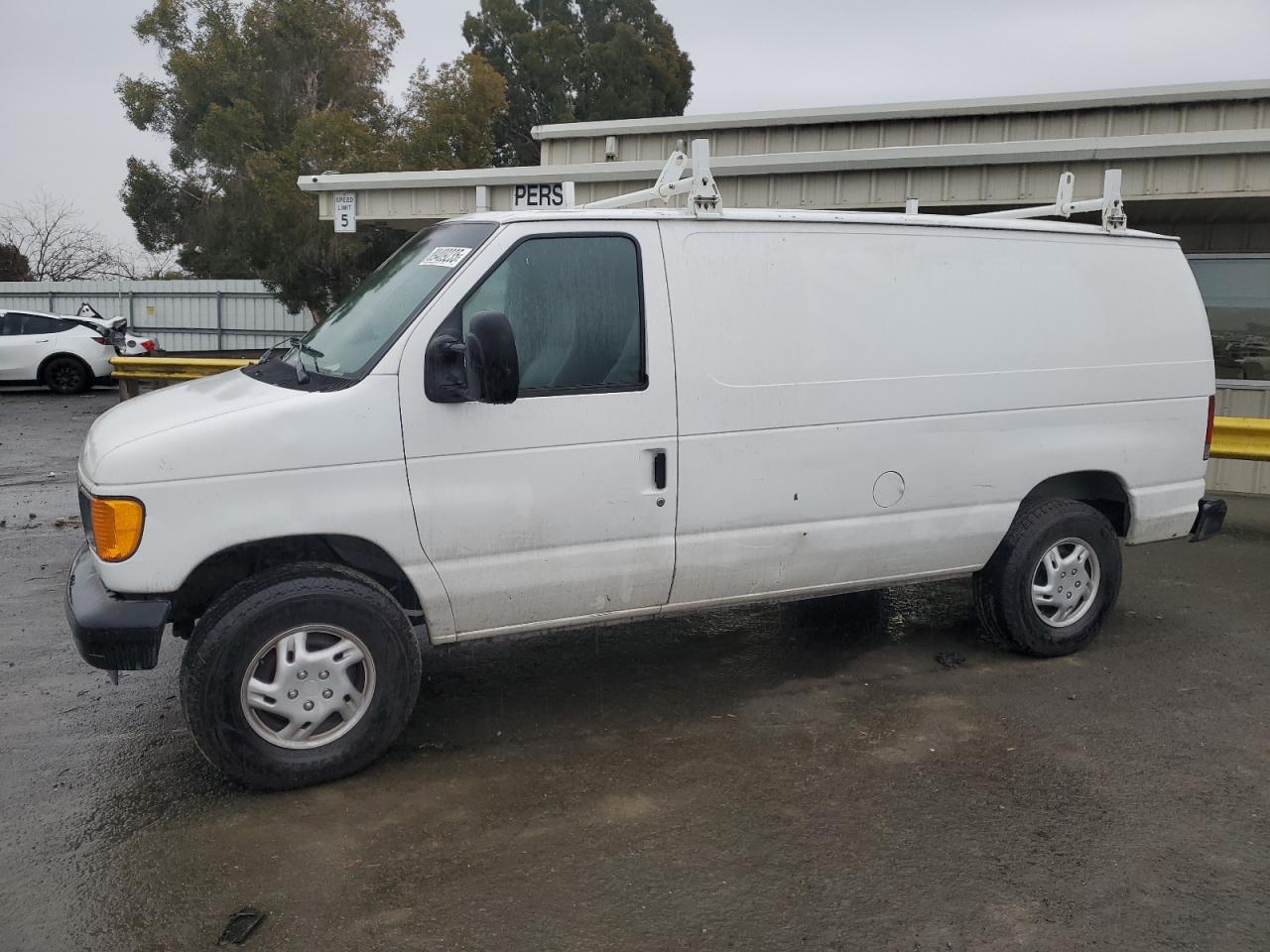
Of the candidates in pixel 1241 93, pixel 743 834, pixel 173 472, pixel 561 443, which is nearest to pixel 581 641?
pixel 561 443

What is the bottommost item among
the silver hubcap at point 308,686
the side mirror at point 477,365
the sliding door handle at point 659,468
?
the silver hubcap at point 308,686

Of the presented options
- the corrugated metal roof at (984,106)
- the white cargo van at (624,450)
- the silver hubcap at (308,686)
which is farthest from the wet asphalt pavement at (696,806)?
the corrugated metal roof at (984,106)

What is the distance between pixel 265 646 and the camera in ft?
12.9

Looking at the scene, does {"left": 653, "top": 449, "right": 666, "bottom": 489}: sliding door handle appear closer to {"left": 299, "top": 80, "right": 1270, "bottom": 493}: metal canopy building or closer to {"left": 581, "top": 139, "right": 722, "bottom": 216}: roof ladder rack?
{"left": 581, "top": 139, "right": 722, "bottom": 216}: roof ladder rack

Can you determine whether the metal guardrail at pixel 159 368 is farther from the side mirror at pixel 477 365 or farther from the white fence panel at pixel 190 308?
the white fence panel at pixel 190 308

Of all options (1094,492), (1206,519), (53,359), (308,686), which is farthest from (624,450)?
(53,359)

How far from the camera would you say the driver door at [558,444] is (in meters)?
4.14

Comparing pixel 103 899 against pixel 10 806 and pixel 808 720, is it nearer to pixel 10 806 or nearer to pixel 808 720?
pixel 10 806

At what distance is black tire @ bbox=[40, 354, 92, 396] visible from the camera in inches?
772

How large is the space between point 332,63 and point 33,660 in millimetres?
33864

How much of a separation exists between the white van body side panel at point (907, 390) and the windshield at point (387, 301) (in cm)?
87

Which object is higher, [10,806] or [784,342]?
[784,342]

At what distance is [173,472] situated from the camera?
3.78m

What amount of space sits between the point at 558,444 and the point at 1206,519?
368 centimetres
